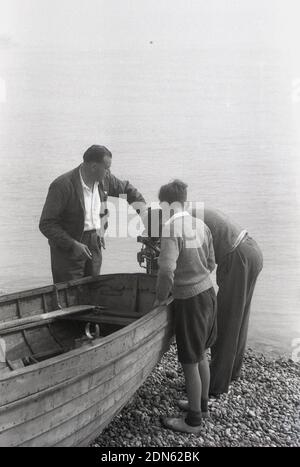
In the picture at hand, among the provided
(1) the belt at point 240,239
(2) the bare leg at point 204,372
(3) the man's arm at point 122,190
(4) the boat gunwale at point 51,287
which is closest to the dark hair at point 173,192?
(1) the belt at point 240,239

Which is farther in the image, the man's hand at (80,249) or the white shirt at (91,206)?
the white shirt at (91,206)

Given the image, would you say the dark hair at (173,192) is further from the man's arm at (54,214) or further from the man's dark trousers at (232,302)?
the man's arm at (54,214)

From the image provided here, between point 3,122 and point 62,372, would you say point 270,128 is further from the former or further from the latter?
point 62,372

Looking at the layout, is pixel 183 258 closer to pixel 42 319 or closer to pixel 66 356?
pixel 66 356

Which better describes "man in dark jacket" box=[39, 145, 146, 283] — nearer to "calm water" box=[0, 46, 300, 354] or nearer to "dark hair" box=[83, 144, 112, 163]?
"dark hair" box=[83, 144, 112, 163]

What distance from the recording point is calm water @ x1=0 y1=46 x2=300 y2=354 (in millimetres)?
9430

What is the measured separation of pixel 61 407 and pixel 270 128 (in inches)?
389

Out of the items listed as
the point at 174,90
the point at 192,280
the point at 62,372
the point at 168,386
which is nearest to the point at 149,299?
the point at 168,386

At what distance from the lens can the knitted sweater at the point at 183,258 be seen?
3082mm

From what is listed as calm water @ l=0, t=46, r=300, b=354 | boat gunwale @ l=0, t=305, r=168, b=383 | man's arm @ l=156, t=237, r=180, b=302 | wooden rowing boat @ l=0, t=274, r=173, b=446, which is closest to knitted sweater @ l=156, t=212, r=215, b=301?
man's arm @ l=156, t=237, r=180, b=302

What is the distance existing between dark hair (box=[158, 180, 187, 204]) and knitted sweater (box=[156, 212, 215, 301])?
0.33ft

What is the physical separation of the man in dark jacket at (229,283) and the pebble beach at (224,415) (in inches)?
11.3

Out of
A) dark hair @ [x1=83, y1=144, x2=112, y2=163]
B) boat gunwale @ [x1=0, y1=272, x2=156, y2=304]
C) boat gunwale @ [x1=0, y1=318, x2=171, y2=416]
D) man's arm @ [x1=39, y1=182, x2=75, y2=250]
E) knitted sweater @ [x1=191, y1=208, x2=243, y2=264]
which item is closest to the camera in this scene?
boat gunwale @ [x1=0, y1=318, x2=171, y2=416]

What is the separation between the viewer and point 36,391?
2545 millimetres
